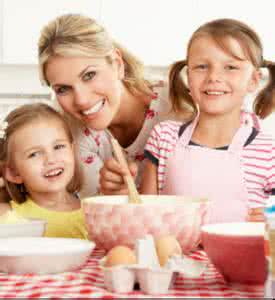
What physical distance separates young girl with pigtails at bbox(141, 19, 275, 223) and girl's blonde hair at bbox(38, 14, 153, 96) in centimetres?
35

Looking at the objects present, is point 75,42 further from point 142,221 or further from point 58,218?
point 142,221

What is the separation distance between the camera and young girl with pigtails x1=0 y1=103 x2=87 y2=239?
50.1 inches

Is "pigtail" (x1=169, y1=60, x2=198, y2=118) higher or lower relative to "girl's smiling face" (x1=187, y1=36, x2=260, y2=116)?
lower

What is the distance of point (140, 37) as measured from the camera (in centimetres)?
294

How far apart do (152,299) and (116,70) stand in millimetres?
1145

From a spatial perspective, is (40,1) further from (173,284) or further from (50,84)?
(173,284)

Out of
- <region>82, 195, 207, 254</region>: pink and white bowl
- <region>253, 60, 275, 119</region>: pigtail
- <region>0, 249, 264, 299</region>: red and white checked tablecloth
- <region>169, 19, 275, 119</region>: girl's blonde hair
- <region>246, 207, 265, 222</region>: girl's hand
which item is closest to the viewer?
<region>0, 249, 264, 299</region>: red and white checked tablecloth

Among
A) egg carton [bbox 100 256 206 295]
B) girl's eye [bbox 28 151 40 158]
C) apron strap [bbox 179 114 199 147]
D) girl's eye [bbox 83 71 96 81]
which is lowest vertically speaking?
girl's eye [bbox 28 151 40 158]

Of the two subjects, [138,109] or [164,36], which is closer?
[138,109]

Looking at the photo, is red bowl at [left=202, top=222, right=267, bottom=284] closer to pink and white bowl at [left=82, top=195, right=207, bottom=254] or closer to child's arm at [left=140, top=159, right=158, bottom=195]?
pink and white bowl at [left=82, top=195, right=207, bottom=254]

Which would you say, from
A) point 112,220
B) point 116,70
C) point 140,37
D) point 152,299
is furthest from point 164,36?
point 152,299

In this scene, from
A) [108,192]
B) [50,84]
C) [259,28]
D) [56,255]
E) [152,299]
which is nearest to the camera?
[152,299]

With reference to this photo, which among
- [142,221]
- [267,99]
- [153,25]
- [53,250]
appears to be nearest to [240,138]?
[267,99]

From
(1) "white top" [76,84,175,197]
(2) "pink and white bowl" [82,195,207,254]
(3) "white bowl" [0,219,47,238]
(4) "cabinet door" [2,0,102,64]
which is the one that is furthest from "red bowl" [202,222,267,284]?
(4) "cabinet door" [2,0,102,64]
